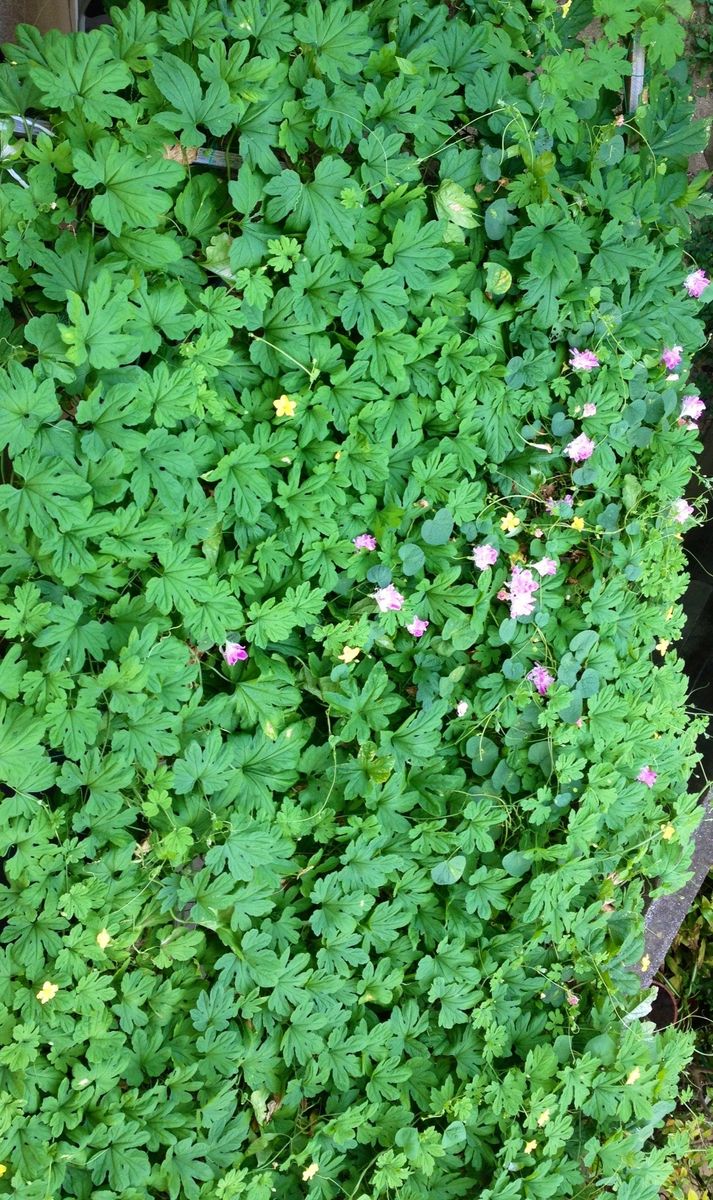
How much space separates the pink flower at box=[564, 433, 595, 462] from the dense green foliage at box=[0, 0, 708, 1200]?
35 mm

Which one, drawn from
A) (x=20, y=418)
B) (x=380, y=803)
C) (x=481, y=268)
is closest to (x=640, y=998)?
(x=380, y=803)

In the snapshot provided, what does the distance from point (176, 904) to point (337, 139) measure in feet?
5.59

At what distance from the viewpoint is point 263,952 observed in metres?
2.14

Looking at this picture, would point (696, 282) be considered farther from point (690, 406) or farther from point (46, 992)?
point (46, 992)

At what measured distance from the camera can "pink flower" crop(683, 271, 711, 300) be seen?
8.51 ft

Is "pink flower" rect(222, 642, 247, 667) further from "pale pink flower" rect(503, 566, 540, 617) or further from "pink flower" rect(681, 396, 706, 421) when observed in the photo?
"pink flower" rect(681, 396, 706, 421)

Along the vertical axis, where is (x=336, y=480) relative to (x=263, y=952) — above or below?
above

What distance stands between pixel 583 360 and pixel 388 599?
32.5 inches

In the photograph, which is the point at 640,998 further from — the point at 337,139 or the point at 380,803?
the point at 337,139

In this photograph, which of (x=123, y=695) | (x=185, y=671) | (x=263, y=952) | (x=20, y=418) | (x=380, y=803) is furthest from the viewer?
(x=380, y=803)

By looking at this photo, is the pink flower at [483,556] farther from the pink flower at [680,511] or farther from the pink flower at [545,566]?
the pink flower at [680,511]

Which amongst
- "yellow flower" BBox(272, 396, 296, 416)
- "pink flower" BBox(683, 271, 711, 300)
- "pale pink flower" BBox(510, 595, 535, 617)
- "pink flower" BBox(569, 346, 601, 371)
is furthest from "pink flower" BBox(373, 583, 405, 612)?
"pink flower" BBox(683, 271, 711, 300)

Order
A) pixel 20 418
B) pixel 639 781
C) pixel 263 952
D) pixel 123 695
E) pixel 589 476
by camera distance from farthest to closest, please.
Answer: pixel 639 781, pixel 589 476, pixel 263 952, pixel 123 695, pixel 20 418

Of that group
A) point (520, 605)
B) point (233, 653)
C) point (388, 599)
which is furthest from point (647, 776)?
point (233, 653)
